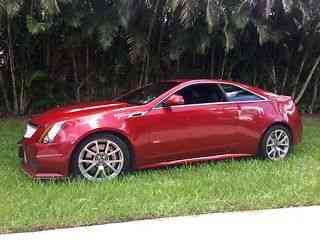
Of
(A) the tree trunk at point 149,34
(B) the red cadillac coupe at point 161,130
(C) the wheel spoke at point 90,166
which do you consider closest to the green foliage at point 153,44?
(A) the tree trunk at point 149,34

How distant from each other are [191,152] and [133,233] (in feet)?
9.09

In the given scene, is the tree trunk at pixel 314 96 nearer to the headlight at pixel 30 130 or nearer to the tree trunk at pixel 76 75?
the tree trunk at pixel 76 75

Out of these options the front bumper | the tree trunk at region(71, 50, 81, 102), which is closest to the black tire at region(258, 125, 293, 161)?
the front bumper

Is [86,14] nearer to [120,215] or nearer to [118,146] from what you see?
[118,146]

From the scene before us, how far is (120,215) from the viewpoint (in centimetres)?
625

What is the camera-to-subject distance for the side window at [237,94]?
8.85 meters

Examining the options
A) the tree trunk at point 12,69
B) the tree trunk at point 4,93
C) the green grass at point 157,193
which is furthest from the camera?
the tree trunk at point 4,93

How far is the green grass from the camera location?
20.6 feet

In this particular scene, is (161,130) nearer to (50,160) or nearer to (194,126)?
(194,126)

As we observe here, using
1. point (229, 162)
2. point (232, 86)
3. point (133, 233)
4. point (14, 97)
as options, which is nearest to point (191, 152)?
point (229, 162)

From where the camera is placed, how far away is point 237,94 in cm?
895

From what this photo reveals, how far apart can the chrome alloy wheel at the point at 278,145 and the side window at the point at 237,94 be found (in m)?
0.62

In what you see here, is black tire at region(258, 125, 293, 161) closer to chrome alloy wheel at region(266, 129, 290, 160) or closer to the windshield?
chrome alloy wheel at region(266, 129, 290, 160)

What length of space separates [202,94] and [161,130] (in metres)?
1.01
